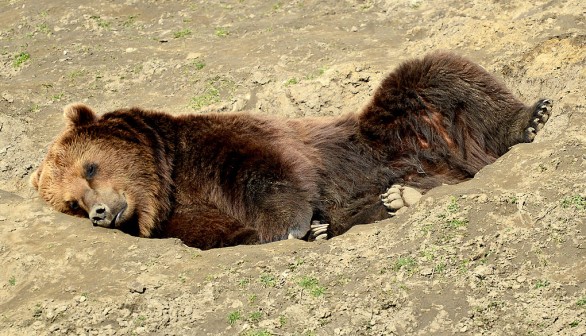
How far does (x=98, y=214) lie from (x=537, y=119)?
329 cm

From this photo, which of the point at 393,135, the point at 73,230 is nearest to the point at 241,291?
the point at 73,230

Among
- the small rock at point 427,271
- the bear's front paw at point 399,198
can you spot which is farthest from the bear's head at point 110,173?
the small rock at point 427,271

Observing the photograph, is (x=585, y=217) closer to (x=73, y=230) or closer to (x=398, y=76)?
(x=398, y=76)

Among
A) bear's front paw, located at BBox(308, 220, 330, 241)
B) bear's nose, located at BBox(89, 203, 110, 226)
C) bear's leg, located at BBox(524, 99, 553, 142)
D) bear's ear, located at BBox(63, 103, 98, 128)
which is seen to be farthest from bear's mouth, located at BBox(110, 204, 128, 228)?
bear's leg, located at BBox(524, 99, 553, 142)

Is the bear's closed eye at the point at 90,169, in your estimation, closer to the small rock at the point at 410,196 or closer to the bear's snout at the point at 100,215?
the bear's snout at the point at 100,215

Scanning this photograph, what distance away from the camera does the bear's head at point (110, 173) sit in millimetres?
5650

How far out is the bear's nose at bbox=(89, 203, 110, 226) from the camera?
17.6 feet

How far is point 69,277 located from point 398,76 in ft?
9.99

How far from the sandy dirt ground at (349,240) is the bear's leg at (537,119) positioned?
0.14 m

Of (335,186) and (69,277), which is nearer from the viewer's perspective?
(69,277)

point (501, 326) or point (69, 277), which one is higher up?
point (501, 326)

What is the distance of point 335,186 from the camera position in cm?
596

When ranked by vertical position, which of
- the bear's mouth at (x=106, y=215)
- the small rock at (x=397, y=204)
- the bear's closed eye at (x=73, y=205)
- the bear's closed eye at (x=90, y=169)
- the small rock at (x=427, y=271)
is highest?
the small rock at (x=427, y=271)

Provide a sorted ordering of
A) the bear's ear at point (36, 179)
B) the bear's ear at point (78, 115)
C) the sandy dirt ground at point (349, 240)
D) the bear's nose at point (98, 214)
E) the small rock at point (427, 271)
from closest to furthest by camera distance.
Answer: the sandy dirt ground at point (349, 240) → the small rock at point (427, 271) → the bear's nose at point (98, 214) → the bear's ear at point (78, 115) → the bear's ear at point (36, 179)
